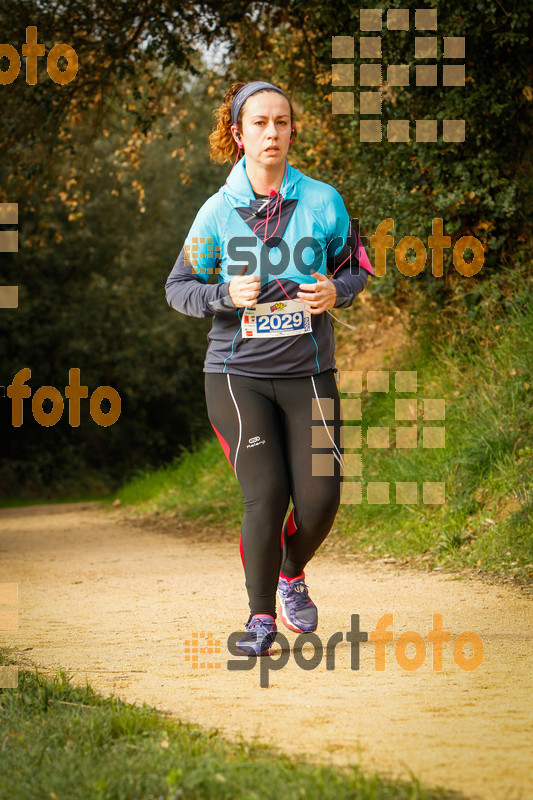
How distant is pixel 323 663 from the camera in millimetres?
3863

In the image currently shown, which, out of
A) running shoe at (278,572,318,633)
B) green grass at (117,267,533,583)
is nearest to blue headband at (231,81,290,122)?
running shoe at (278,572,318,633)

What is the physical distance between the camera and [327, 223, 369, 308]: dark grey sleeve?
4062 millimetres

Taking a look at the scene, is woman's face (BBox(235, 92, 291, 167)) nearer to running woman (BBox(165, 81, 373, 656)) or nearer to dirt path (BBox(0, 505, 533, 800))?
running woman (BBox(165, 81, 373, 656))

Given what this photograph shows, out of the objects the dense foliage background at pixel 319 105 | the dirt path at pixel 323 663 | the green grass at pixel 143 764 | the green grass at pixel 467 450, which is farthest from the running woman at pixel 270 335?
the dense foliage background at pixel 319 105

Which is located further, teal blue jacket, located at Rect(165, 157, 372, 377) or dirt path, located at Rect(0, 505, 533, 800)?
teal blue jacket, located at Rect(165, 157, 372, 377)

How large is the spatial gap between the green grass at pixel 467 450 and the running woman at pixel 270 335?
7.44 feet

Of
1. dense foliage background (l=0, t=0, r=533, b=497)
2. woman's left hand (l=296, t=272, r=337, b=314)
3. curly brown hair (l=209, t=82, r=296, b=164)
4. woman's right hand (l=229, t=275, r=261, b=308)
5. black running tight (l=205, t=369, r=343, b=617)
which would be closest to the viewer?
woman's right hand (l=229, t=275, r=261, b=308)

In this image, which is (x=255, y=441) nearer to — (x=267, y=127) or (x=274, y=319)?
(x=274, y=319)

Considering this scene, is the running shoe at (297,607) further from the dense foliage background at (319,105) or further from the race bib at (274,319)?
the dense foliage background at (319,105)

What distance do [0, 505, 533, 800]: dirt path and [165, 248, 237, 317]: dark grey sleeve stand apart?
1491 millimetres

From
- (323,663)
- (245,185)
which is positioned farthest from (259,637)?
(245,185)

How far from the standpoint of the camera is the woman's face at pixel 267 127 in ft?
13.1

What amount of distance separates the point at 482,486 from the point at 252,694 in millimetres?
3967

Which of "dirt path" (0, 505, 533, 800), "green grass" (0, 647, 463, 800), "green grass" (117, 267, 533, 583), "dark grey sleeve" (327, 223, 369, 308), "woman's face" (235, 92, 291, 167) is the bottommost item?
"dirt path" (0, 505, 533, 800)
